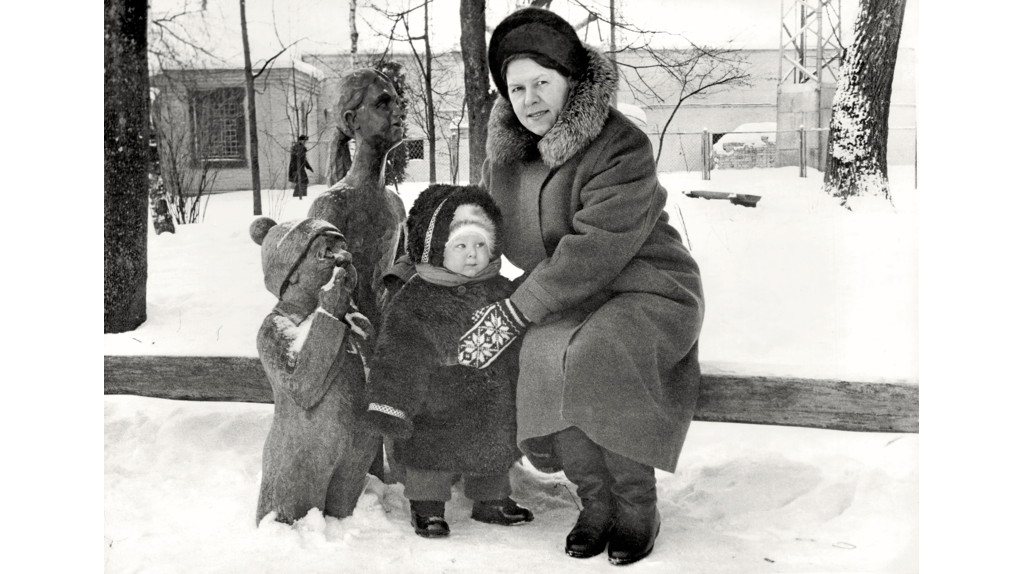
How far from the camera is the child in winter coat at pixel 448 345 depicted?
9.34 ft

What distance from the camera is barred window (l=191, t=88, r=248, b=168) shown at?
4.27 meters

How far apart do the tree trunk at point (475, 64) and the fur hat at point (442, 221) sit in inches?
31.5

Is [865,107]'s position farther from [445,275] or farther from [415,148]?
[445,275]

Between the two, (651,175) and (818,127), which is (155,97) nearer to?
(651,175)

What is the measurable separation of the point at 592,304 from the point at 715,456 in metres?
1.09

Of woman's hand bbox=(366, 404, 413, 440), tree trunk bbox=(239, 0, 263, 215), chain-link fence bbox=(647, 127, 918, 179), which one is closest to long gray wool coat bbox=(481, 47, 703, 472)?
woman's hand bbox=(366, 404, 413, 440)

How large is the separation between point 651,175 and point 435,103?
4.22 feet

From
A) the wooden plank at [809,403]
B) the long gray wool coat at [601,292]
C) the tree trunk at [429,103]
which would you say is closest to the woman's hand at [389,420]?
the long gray wool coat at [601,292]

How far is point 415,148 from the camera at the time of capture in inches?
147

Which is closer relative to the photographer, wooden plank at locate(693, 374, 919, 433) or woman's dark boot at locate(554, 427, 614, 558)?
woman's dark boot at locate(554, 427, 614, 558)

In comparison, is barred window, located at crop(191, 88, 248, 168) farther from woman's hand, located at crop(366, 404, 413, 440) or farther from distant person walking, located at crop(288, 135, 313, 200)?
woman's hand, located at crop(366, 404, 413, 440)

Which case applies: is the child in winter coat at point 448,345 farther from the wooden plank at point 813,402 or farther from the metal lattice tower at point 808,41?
the metal lattice tower at point 808,41

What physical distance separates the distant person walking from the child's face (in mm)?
1347

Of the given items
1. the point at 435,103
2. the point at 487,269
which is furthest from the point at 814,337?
the point at 435,103
